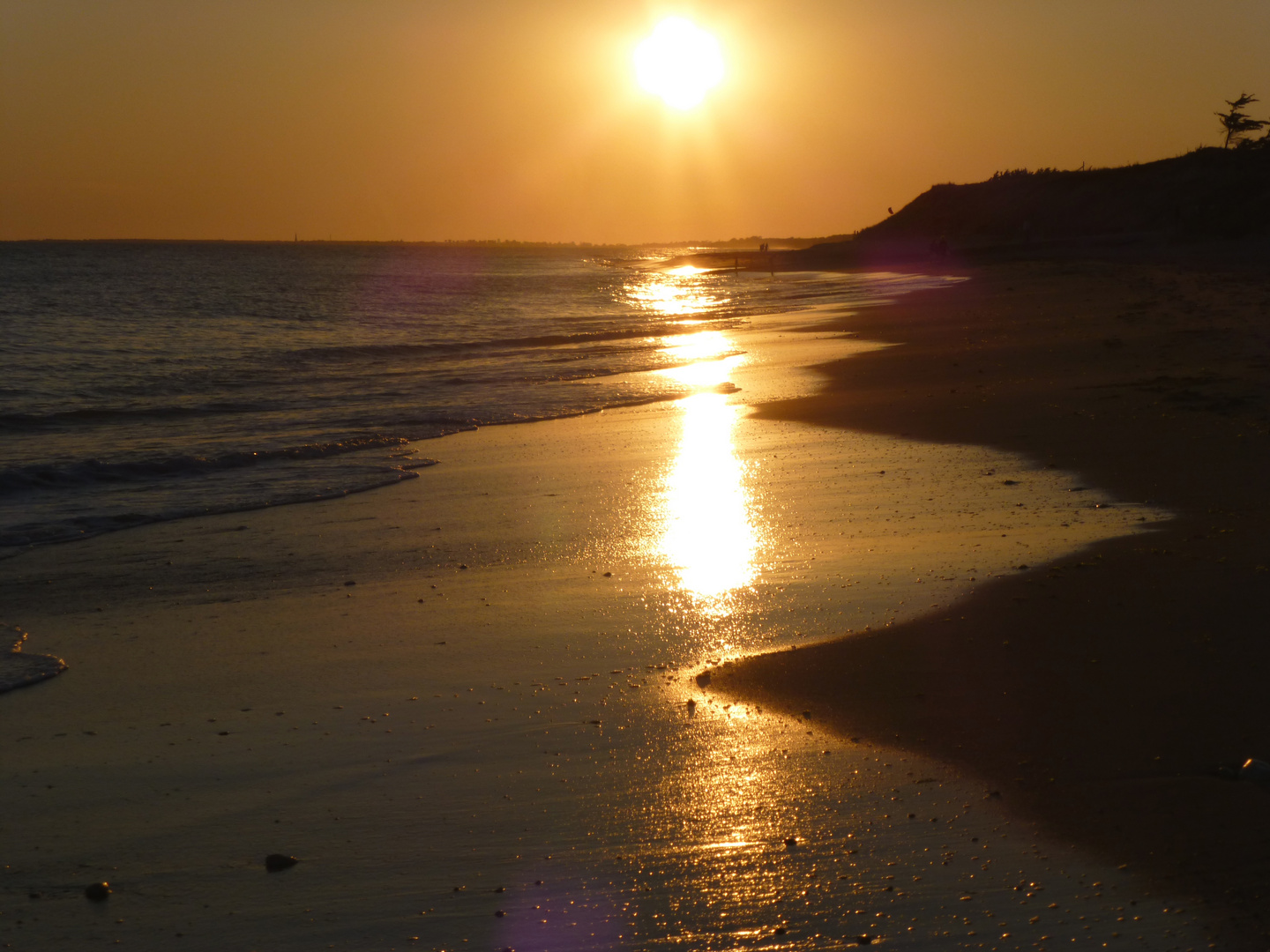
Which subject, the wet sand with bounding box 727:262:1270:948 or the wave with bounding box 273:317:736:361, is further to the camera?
the wave with bounding box 273:317:736:361

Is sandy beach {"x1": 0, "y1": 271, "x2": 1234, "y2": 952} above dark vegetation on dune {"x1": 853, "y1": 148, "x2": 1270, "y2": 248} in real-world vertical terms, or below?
below

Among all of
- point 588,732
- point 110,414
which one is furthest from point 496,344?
point 588,732

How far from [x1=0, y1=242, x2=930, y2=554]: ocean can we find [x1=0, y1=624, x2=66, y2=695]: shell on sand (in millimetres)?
2689

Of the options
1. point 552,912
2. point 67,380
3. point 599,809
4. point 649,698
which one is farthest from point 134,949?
point 67,380

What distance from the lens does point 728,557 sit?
6.55 m

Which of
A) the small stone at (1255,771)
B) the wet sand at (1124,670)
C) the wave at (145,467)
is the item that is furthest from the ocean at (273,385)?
the small stone at (1255,771)

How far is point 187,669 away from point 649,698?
235 centimetres

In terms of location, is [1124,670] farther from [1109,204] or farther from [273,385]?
[1109,204]

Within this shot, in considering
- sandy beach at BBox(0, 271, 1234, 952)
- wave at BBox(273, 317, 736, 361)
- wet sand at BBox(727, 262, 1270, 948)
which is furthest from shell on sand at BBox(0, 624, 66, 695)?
wave at BBox(273, 317, 736, 361)

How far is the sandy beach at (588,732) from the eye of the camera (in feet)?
9.86

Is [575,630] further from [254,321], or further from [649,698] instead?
[254,321]

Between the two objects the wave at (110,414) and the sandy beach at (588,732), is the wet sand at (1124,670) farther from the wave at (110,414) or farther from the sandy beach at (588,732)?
the wave at (110,414)

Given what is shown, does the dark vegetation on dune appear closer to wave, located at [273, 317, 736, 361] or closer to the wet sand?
wave, located at [273, 317, 736, 361]

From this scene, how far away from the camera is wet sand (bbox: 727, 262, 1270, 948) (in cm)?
331
